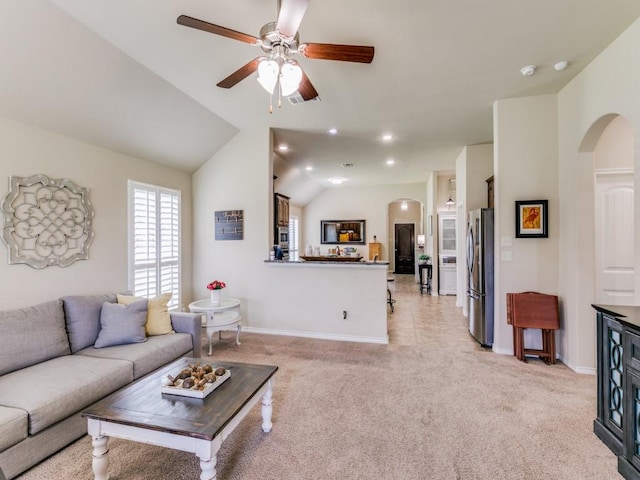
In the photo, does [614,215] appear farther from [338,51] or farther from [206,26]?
[206,26]

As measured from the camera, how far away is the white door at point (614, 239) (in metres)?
3.37

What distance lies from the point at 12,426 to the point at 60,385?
35 cm

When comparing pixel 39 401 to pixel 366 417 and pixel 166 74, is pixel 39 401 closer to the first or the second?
pixel 366 417

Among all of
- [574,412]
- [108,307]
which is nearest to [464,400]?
[574,412]

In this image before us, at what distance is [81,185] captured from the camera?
3.48 meters

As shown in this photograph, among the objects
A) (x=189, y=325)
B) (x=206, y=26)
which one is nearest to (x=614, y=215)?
(x=206, y=26)

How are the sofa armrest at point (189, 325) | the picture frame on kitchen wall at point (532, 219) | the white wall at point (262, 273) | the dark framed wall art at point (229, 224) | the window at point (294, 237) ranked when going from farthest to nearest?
the window at point (294, 237) → the dark framed wall art at point (229, 224) → the white wall at point (262, 273) → the picture frame on kitchen wall at point (532, 219) → the sofa armrest at point (189, 325)

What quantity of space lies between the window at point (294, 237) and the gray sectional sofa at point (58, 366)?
613 cm

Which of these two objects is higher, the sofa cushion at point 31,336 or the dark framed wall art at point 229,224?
the dark framed wall art at point 229,224

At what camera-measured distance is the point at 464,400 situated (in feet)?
8.87

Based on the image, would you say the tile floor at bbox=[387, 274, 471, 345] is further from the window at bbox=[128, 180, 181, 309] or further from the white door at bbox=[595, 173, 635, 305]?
the window at bbox=[128, 180, 181, 309]

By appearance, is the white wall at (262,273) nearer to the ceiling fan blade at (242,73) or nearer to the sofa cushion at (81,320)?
the sofa cushion at (81,320)

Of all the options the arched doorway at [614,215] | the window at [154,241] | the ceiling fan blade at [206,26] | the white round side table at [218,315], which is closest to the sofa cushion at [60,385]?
the white round side table at [218,315]

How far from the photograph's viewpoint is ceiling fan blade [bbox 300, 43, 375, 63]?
2.03m
